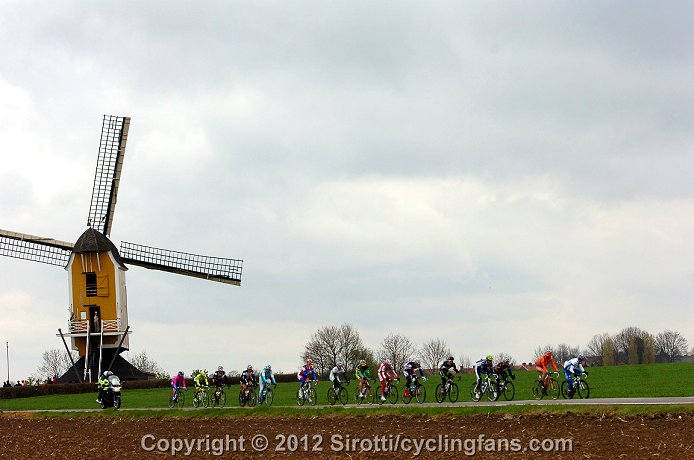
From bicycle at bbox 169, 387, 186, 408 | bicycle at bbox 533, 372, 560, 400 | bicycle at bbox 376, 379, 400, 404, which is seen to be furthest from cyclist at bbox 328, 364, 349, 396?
bicycle at bbox 169, 387, 186, 408

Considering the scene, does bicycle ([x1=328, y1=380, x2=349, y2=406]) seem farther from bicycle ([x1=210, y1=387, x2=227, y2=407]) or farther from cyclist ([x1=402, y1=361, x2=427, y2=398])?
bicycle ([x1=210, y1=387, x2=227, y2=407])

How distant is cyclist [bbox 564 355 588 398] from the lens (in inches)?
1347

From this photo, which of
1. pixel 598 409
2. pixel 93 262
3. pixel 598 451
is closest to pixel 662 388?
pixel 598 409

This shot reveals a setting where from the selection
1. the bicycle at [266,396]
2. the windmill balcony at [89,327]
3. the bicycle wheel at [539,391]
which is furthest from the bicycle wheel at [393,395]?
the windmill balcony at [89,327]

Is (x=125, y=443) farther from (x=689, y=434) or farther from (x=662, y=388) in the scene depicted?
(x=662, y=388)

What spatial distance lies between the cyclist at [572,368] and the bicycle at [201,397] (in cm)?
1671

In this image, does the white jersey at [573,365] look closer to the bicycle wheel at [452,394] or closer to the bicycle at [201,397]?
the bicycle wheel at [452,394]

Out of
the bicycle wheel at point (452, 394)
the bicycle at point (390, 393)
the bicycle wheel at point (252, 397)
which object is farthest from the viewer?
the bicycle wheel at point (252, 397)

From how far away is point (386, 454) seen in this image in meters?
21.9

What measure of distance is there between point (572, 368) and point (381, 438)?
1124 centimetres

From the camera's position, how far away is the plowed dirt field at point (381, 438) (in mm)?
21328

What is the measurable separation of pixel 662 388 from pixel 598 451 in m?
19.8

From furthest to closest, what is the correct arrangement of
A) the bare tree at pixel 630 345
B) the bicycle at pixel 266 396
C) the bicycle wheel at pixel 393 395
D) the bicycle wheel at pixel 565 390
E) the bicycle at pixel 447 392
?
A: 1. the bare tree at pixel 630 345
2. the bicycle at pixel 266 396
3. the bicycle wheel at pixel 393 395
4. the bicycle at pixel 447 392
5. the bicycle wheel at pixel 565 390

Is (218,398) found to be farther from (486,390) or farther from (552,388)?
(552,388)
